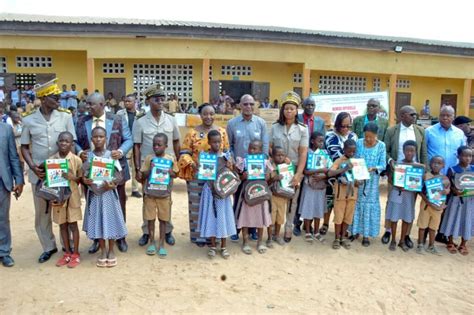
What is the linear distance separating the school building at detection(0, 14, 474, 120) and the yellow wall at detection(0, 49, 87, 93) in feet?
0.13

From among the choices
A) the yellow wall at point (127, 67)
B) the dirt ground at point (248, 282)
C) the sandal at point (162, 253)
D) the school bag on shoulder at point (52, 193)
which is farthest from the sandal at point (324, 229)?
the yellow wall at point (127, 67)

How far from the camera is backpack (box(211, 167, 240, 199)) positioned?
14.9 ft

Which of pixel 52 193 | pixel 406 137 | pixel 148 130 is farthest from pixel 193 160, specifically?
pixel 406 137

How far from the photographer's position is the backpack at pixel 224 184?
4.55m

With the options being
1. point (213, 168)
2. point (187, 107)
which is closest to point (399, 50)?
point (187, 107)

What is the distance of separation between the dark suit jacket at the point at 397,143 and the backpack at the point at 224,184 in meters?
2.14

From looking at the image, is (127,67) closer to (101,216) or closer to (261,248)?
(101,216)

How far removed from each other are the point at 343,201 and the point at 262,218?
1.06 metres

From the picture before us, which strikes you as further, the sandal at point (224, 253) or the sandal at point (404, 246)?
the sandal at point (404, 246)

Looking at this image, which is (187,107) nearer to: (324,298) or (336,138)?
(336,138)

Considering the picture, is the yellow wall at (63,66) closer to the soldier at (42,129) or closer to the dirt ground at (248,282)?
the dirt ground at (248,282)

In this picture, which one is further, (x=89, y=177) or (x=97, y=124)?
(x=97, y=124)

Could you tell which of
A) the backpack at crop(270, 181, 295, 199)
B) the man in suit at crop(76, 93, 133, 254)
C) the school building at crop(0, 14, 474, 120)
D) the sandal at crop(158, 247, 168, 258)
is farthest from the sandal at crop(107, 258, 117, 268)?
the school building at crop(0, 14, 474, 120)

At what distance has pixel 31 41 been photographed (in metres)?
15.4
